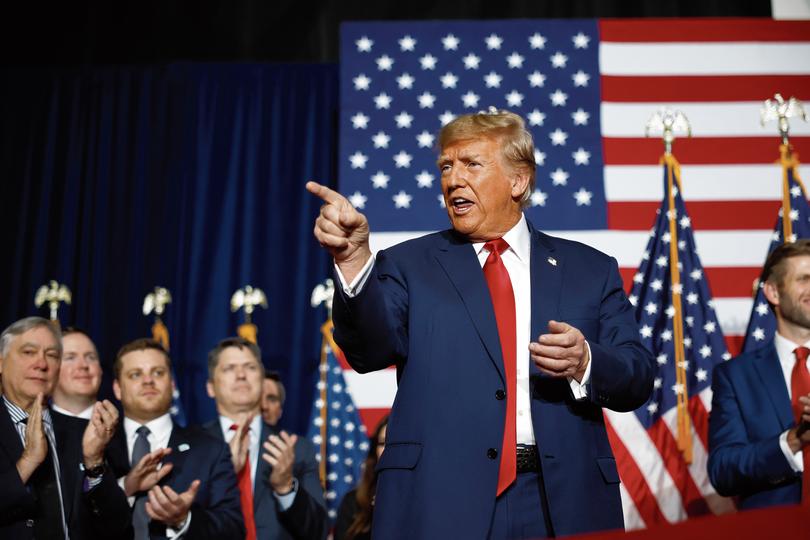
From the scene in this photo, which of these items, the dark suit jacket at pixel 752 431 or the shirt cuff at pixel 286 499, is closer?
the dark suit jacket at pixel 752 431

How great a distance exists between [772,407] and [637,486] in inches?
49.8

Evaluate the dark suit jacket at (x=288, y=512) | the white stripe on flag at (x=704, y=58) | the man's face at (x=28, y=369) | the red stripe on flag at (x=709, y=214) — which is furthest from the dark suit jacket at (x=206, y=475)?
the white stripe on flag at (x=704, y=58)

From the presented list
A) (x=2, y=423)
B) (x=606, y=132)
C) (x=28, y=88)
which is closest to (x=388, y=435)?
(x=2, y=423)

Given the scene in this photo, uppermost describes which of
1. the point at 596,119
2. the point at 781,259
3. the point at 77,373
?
the point at 596,119

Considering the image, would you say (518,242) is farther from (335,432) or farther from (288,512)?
(335,432)

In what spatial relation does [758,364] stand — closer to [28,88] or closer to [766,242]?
[766,242]

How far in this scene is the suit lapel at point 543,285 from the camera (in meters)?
2.20

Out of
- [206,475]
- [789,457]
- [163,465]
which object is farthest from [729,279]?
[163,465]

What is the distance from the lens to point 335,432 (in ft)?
18.8

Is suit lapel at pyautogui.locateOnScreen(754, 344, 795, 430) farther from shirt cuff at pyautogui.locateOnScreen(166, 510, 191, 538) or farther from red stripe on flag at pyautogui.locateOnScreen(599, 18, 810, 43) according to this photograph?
red stripe on flag at pyautogui.locateOnScreen(599, 18, 810, 43)

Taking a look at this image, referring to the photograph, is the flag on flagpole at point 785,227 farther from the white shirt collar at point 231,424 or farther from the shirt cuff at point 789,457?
the white shirt collar at point 231,424

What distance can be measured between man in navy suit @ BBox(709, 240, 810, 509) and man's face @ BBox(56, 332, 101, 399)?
2.63 meters

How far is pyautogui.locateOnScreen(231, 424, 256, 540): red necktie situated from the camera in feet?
13.6

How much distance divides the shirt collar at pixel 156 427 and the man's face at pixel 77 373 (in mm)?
326
